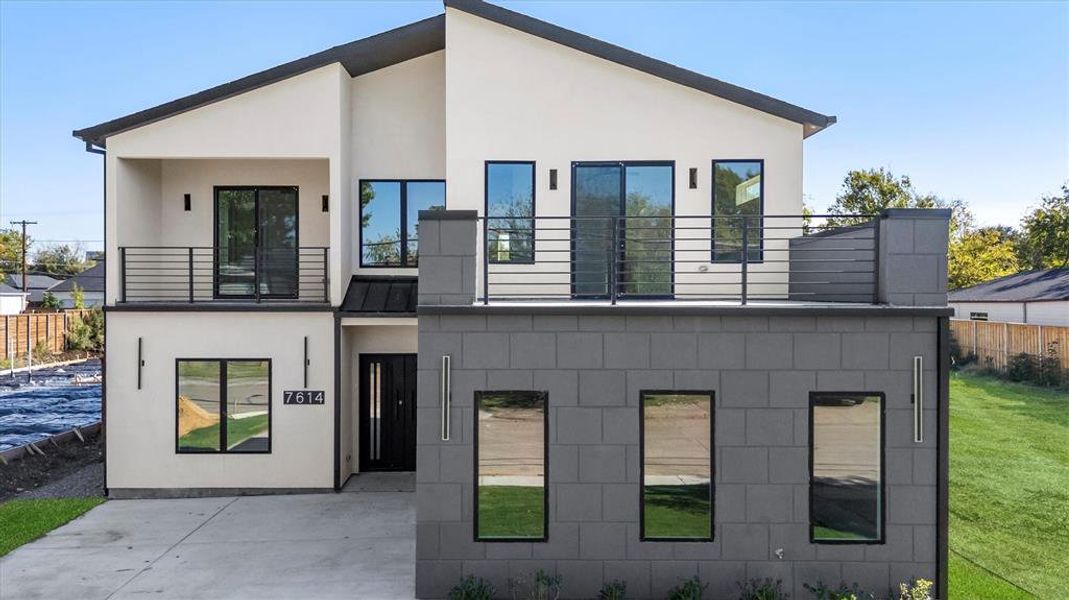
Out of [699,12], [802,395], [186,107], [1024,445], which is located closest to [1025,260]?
[1024,445]

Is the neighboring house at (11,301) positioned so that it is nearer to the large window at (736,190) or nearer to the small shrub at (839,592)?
the large window at (736,190)

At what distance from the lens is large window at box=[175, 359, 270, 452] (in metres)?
11.0

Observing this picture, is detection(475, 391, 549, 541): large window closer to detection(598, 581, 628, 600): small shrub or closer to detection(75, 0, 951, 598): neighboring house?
detection(75, 0, 951, 598): neighboring house

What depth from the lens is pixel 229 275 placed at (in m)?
12.1

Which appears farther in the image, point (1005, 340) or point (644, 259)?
point (1005, 340)

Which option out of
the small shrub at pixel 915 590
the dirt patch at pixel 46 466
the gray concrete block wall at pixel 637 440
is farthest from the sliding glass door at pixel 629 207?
the dirt patch at pixel 46 466

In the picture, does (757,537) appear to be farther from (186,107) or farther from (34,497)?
(34,497)

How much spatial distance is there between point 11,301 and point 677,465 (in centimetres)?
5285

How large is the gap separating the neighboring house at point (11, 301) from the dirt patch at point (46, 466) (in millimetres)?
37977

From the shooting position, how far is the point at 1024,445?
1590 cm

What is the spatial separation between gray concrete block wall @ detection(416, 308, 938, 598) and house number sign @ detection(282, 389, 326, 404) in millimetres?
4670

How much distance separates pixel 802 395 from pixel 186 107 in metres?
10.3

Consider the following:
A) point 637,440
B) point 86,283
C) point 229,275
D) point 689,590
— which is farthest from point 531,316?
point 86,283

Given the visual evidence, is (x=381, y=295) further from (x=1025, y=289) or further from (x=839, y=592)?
(x=1025, y=289)
